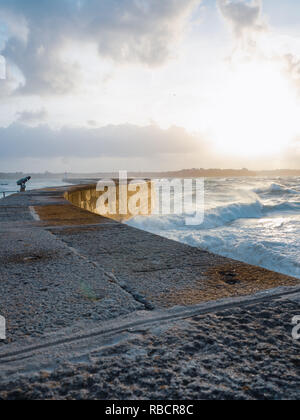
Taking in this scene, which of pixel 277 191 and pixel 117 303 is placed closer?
pixel 117 303

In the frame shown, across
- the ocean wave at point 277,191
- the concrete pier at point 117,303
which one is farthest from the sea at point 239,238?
the ocean wave at point 277,191

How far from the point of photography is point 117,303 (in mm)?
1565

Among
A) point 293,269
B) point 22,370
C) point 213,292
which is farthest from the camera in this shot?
point 293,269

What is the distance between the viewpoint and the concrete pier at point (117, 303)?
1.09 metres

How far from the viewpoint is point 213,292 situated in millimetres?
1665

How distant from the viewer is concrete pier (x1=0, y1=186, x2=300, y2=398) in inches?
42.8

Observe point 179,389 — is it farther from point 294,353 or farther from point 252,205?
point 252,205

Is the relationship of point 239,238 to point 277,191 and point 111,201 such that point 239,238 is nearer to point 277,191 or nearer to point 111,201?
→ point 111,201

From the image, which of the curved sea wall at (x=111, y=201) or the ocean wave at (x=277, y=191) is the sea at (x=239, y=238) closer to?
the curved sea wall at (x=111, y=201)

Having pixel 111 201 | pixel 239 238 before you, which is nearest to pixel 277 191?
pixel 111 201

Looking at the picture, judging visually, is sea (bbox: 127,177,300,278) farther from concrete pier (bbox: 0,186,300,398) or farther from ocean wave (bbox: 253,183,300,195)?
ocean wave (bbox: 253,183,300,195)
